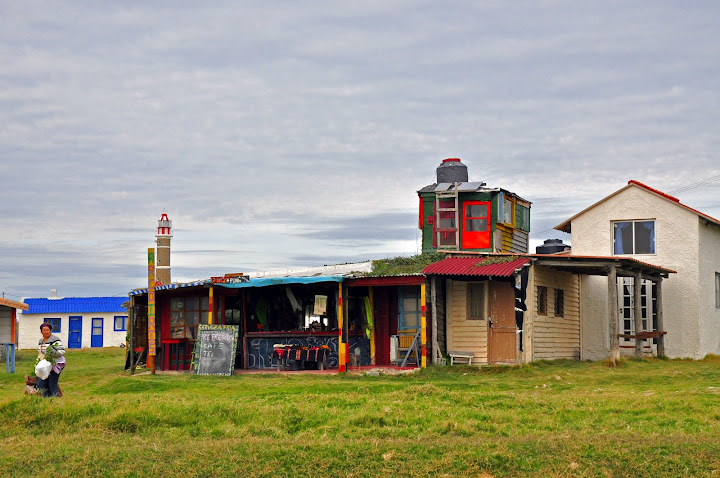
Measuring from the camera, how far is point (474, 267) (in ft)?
69.5

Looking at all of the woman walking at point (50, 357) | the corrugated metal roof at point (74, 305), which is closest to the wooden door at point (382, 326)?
→ the woman walking at point (50, 357)

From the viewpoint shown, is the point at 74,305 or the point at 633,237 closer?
the point at 633,237

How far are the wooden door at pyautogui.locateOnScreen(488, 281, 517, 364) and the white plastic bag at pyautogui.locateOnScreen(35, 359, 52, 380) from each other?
12.3m

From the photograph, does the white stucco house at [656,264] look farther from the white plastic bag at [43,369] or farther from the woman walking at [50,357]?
the white plastic bag at [43,369]

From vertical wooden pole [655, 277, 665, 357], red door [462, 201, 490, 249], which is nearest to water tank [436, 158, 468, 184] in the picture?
red door [462, 201, 490, 249]

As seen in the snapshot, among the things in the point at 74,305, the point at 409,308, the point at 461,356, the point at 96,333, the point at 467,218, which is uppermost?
the point at 467,218

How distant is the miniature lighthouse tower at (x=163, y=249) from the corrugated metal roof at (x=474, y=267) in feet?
53.0

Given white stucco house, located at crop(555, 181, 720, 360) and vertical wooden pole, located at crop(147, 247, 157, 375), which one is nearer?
vertical wooden pole, located at crop(147, 247, 157, 375)

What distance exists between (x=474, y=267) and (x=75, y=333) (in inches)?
1212

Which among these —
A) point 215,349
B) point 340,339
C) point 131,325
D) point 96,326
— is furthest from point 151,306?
point 96,326

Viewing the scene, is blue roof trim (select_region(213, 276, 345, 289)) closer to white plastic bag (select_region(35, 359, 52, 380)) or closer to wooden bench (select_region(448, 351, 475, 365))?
wooden bench (select_region(448, 351, 475, 365))

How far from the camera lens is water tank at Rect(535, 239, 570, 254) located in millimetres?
28156

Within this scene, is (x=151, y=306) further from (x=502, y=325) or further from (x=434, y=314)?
(x=502, y=325)

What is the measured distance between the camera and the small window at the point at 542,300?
910 inches
